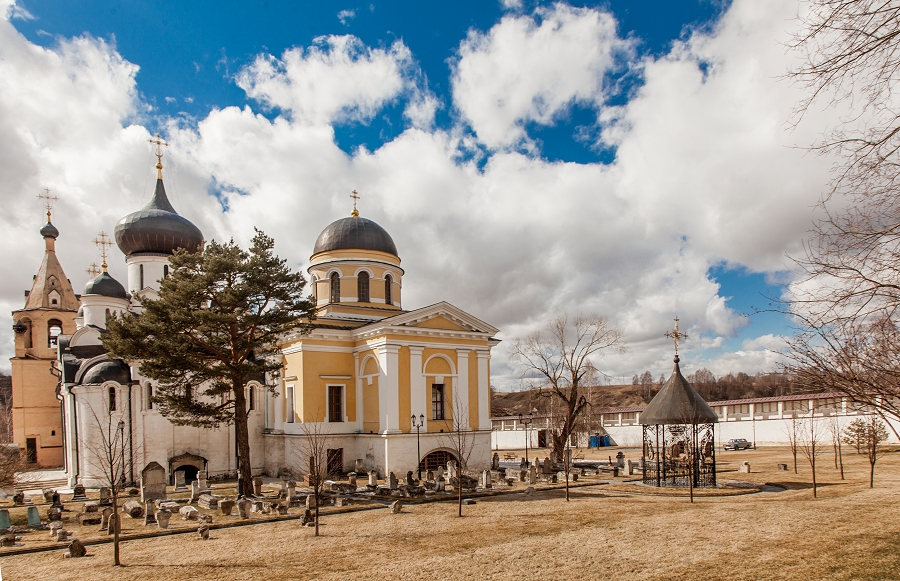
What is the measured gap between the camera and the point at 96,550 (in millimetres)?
14578

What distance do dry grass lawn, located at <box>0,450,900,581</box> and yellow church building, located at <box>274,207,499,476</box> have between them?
10.2m

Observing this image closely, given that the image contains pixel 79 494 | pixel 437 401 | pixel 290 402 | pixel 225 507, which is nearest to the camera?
pixel 225 507

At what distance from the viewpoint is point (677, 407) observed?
21438 mm

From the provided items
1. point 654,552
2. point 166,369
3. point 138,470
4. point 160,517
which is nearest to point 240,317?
point 166,369

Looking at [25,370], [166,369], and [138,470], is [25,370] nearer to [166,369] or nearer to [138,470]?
[138,470]

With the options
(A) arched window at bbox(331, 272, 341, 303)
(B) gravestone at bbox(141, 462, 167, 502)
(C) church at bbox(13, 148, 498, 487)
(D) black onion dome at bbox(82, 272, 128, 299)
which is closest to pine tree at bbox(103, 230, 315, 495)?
(B) gravestone at bbox(141, 462, 167, 502)

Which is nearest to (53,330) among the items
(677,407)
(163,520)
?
(163,520)

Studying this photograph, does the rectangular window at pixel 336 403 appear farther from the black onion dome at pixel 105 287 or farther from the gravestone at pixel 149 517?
the black onion dome at pixel 105 287

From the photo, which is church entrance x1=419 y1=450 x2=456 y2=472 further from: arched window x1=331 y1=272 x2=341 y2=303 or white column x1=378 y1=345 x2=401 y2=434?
arched window x1=331 y1=272 x2=341 y2=303

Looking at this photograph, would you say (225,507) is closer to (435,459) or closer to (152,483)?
(152,483)

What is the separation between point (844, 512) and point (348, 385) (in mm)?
21842

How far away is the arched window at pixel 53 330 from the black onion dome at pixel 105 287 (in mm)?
15504

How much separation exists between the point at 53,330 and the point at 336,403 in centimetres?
2973

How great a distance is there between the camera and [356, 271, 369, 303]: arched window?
3462 cm
